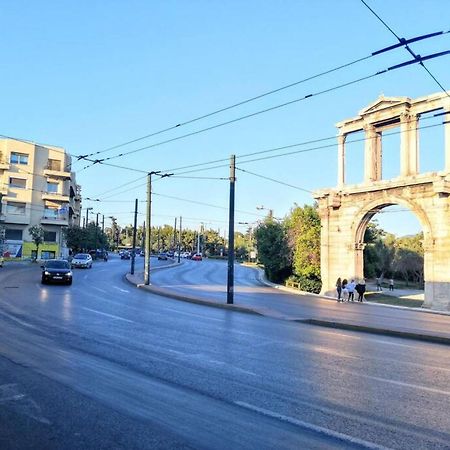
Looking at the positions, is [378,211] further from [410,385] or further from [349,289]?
[410,385]

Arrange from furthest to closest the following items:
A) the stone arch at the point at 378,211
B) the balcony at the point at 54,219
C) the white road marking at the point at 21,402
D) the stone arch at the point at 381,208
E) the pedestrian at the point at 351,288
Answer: the balcony at the point at 54,219, the pedestrian at the point at 351,288, the stone arch at the point at 381,208, the stone arch at the point at 378,211, the white road marking at the point at 21,402

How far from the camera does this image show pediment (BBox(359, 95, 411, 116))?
31263mm

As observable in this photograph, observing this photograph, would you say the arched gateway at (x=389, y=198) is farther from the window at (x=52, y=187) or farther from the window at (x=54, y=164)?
the window at (x=52, y=187)

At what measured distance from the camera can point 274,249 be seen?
4694 centimetres

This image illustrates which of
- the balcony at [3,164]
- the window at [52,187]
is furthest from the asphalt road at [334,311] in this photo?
the window at [52,187]

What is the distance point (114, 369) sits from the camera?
7.71 m

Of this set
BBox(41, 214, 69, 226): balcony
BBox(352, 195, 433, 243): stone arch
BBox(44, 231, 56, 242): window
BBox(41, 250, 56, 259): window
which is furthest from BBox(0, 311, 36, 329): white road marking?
BBox(44, 231, 56, 242): window

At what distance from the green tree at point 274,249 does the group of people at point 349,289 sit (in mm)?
11867

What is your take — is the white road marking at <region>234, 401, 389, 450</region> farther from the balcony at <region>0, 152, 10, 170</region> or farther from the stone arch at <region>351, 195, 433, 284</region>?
the balcony at <region>0, 152, 10, 170</region>

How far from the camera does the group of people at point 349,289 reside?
31.5 m

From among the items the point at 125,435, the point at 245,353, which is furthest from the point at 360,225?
the point at 125,435

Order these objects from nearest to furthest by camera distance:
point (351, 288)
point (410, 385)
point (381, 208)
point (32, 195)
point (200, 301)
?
point (410, 385), point (200, 301), point (351, 288), point (381, 208), point (32, 195)

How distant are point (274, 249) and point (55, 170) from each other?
149ft

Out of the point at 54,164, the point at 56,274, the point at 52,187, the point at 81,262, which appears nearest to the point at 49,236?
the point at 52,187
